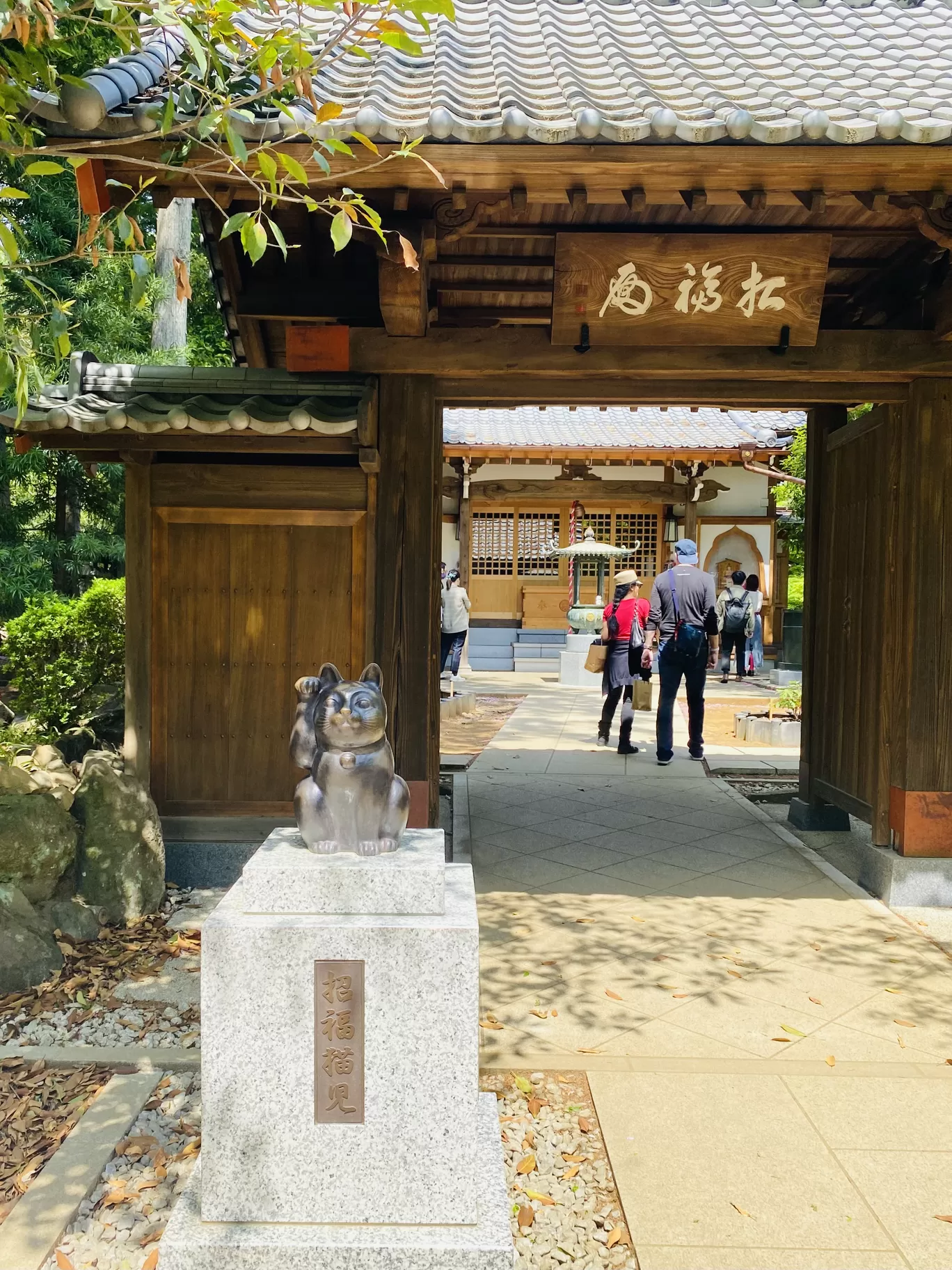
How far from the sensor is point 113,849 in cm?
483

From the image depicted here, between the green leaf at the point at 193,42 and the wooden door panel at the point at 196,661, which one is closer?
the green leaf at the point at 193,42

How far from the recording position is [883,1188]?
108 inches

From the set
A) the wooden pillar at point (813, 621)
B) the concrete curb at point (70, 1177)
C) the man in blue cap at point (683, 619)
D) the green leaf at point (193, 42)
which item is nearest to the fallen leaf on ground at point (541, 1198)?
the concrete curb at point (70, 1177)

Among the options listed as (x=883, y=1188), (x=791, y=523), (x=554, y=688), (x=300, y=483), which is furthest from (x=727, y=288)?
(x=791, y=523)

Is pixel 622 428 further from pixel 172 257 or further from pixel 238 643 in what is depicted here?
pixel 238 643

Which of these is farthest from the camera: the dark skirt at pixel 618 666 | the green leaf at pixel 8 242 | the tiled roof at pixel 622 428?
the tiled roof at pixel 622 428

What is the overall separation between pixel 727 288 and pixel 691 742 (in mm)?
5683

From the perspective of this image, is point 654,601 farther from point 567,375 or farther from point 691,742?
point 567,375

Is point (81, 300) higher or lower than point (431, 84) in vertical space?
higher

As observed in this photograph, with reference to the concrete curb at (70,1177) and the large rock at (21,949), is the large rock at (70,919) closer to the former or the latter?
the large rock at (21,949)

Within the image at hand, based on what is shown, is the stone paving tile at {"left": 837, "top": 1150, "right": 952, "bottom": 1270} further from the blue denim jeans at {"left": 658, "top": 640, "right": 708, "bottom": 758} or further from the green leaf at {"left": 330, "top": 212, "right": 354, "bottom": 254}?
the blue denim jeans at {"left": 658, "top": 640, "right": 708, "bottom": 758}

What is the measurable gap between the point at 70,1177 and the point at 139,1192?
0.75ft

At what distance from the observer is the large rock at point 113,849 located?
4797mm

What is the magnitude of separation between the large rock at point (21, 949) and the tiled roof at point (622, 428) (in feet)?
50.4
